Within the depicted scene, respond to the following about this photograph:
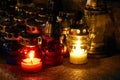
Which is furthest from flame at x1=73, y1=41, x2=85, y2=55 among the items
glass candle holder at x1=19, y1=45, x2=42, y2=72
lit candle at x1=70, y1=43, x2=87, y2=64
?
glass candle holder at x1=19, y1=45, x2=42, y2=72

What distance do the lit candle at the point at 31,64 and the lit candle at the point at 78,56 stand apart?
0.56 feet

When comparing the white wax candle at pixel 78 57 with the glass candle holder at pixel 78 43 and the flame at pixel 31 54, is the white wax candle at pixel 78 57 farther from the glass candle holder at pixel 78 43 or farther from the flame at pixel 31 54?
the flame at pixel 31 54

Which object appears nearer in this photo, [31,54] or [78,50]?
[31,54]

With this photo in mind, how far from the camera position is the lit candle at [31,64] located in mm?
1166

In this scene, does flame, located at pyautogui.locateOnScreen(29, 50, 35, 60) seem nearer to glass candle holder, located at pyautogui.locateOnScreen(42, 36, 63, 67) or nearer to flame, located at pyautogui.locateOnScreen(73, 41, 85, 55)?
glass candle holder, located at pyautogui.locateOnScreen(42, 36, 63, 67)

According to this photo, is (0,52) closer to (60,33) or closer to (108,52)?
(60,33)

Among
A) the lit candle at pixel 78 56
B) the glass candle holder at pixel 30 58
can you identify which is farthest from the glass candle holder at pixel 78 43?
the glass candle holder at pixel 30 58

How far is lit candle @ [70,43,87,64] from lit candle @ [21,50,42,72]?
0.17 meters

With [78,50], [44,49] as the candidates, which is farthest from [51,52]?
[78,50]

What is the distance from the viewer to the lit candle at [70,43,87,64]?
1.28m

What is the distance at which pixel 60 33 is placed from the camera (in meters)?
1.36

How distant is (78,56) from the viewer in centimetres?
128

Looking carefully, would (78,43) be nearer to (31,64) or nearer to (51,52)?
(51,52)

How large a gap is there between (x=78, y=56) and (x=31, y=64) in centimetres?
23
